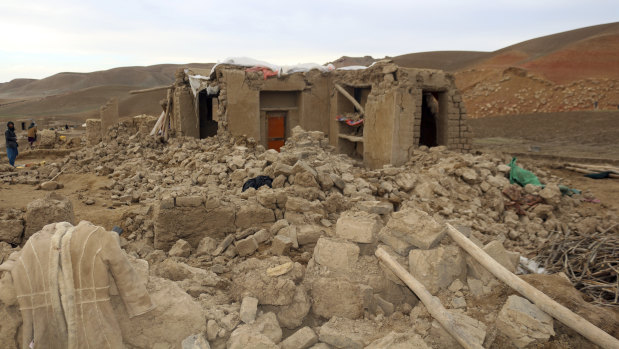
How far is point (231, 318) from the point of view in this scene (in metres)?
2.86

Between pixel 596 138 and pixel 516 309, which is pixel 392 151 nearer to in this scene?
pixel 516 309

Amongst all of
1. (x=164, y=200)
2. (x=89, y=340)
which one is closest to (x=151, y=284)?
(x=89, y=340)

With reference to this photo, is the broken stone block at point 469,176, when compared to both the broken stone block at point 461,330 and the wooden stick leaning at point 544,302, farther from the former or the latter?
the broken stone block at point 461,330

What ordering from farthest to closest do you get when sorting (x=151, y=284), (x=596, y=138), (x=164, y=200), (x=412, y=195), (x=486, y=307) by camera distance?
1. (x=596, y=138)
2. (x=412, y=195)
3. (x=164, y=200)
4. (x=486, y=307)
5. (x=151, y=284)

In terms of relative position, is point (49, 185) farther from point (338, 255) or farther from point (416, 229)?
point (416, 229)

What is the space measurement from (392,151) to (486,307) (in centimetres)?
697

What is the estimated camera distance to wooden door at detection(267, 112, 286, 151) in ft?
40.8

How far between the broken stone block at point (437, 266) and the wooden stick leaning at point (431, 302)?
0.40 feet

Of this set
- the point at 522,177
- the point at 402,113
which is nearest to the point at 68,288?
the point at 402,113

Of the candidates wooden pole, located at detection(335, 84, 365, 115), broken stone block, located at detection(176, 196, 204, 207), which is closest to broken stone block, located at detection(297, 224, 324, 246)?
broken stone block, located at detection(176, 196, 204, 207)

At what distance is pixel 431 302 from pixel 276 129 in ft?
33.2

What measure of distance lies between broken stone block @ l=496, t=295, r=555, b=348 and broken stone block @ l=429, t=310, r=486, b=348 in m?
0.15

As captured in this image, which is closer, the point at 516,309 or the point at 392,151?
the point at 516,309

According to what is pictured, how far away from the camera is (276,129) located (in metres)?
12.6
